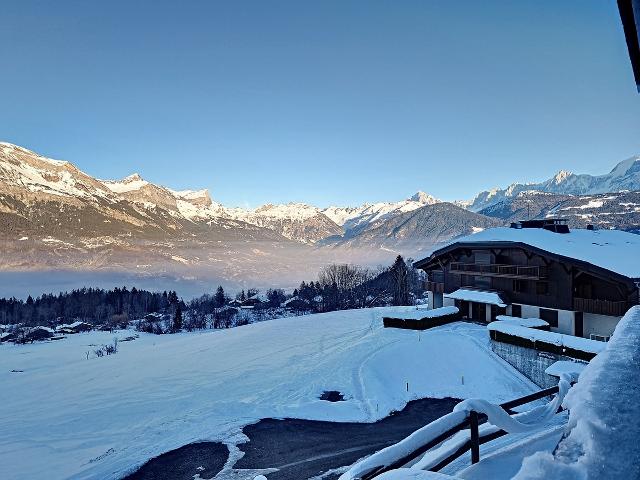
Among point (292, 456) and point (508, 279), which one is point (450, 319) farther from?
point (292, 456)

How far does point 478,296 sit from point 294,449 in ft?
92.1

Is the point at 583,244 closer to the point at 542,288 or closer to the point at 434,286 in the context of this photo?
the point at 542,288

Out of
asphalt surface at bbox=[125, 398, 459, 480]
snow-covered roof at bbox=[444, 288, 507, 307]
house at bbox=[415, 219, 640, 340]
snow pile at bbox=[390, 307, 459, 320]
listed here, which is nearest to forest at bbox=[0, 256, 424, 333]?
house at bbox=[415, 219, 640, 340]

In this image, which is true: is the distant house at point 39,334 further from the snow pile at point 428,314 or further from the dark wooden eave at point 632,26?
the dark wooden eave at point 632,26

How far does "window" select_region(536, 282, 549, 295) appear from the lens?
37.6 m

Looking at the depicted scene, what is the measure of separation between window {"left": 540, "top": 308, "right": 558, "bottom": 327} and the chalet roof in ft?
17.3

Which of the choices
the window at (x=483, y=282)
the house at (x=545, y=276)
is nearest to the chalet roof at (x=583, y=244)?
the house at (x=545, y=276)

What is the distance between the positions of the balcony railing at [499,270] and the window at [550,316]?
3.07 meters

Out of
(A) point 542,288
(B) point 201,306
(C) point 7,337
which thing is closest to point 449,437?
(A) point 542,288

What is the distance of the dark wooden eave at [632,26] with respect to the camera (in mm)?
2570

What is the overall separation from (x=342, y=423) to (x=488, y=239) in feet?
90.2

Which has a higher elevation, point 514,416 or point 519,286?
point 519,286

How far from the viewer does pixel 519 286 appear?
39688 mm

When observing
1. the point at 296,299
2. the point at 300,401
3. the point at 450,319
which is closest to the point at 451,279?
the point at 450,319
